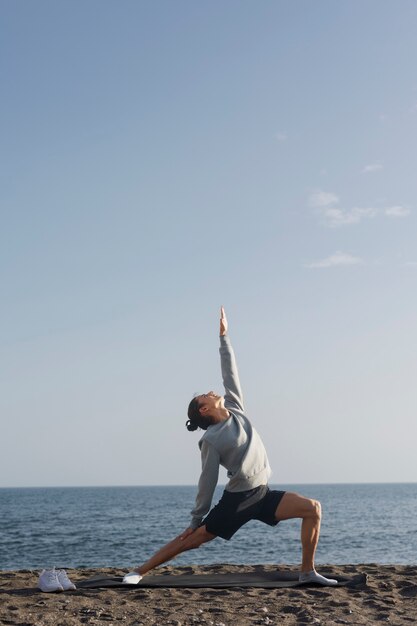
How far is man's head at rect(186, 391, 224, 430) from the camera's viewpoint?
7.60m

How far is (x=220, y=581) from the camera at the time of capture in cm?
815

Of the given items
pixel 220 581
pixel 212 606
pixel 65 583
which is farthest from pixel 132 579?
pixel 212 606

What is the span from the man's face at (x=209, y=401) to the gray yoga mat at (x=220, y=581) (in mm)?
1868

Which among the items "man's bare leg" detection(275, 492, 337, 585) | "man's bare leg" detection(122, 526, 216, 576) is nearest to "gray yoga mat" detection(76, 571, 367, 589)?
"man's bare leg" detection(275, 492, 337, 585)

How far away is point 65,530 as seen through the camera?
4462 centimetres

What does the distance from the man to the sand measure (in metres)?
0.45

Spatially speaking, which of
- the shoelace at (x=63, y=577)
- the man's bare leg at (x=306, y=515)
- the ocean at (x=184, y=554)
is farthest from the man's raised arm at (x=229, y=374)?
the ocean at (x=184, y=554)

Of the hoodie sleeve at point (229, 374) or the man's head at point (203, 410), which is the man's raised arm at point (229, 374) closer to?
the hoodie sleeve at point (229, 374)

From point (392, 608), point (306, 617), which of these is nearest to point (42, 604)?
point (306, 617)

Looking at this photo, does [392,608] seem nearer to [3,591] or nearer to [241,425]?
[241,425]

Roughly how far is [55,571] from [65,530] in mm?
38730

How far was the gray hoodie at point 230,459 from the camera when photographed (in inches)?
296

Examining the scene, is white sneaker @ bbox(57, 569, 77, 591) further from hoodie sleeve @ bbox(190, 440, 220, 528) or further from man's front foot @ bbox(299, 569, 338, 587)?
man's front foot @ bbox(299, 569, 338, 587)

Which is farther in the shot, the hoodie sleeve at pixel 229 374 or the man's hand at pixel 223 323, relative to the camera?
the man's hand at pixel 223 323
